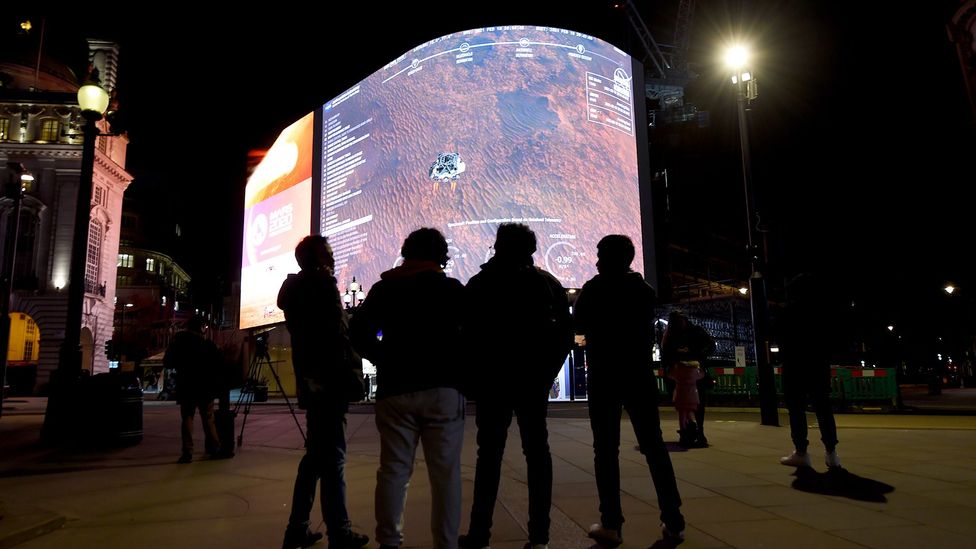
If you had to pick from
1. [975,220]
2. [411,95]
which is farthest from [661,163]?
[411,95]

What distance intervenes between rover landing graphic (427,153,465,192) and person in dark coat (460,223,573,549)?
1547 centimetres

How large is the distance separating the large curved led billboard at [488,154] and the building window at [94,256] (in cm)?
2170

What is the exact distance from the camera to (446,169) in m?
18.5

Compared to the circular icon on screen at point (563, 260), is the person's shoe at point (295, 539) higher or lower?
lower

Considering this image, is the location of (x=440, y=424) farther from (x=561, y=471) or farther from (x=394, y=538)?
(x=561, y=471)

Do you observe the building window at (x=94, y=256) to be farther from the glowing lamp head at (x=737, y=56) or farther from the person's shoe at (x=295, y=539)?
the person's shoe at (x=295, y=539)

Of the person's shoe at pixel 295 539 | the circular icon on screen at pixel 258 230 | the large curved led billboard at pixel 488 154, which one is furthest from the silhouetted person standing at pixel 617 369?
the circular icon on screen at pixel 258 230

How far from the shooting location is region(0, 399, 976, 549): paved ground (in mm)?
3301

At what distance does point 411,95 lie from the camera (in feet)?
64.2

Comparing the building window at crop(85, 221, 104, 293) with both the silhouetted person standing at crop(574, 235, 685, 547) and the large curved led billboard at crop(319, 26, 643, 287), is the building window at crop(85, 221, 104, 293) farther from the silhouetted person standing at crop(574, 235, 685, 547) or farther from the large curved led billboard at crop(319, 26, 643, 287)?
the silhouetted person standing at crop(574, 235, 685, 547)

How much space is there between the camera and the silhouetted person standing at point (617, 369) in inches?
128

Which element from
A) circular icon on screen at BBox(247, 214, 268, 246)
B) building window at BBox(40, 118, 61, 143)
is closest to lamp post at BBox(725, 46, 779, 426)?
circular icon on screen at BBox(247, 214, 268, 246)

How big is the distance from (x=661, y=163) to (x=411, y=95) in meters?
16.6

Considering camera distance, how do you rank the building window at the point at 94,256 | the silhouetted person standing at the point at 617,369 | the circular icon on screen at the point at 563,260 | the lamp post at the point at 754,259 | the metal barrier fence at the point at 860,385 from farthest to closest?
the building window at the point at 94,256 < the circular icon on screen at the point at 563,260 < the metal barrier fence at the point at 860,385 < the lamp post at the point at 754,259 < the silhouetted person standing at the point at 617,369
